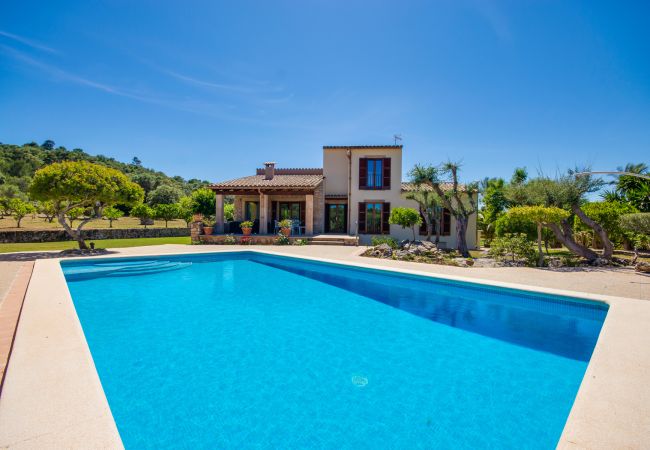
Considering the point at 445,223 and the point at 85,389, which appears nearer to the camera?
the point at 85,389

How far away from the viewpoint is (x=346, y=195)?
20031mm

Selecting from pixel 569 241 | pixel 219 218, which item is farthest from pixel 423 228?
pixel 219 218

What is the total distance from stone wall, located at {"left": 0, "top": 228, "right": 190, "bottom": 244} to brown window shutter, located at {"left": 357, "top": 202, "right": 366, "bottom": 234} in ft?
48.5

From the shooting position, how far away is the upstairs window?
19.6 m

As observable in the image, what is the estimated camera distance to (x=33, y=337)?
414 centimetres

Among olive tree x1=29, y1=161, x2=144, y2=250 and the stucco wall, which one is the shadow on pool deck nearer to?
olive tree x1=29, y1=161, x2=144, y2=250

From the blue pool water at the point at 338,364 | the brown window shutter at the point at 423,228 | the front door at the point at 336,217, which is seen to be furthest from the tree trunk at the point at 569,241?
the front door at the point at 336,217

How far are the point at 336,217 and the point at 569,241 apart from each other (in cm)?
1247

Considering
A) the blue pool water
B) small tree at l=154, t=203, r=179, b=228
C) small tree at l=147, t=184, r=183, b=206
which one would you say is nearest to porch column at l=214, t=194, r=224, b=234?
small tree at l=154, t=203, r=179, b=228

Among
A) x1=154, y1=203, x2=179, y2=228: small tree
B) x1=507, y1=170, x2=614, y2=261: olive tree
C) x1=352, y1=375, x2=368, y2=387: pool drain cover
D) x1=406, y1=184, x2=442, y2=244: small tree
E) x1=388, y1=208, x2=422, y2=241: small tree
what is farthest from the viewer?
x1=154, y1=203, x2=179, y2=228: small tree

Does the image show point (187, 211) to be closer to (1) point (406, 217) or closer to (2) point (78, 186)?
(2) point (78, 186)

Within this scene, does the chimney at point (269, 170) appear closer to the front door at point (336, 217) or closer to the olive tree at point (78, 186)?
the front door at point (336, 217)

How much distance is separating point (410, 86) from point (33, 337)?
56.5 ft

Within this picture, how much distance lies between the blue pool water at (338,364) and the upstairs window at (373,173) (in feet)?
37.8
